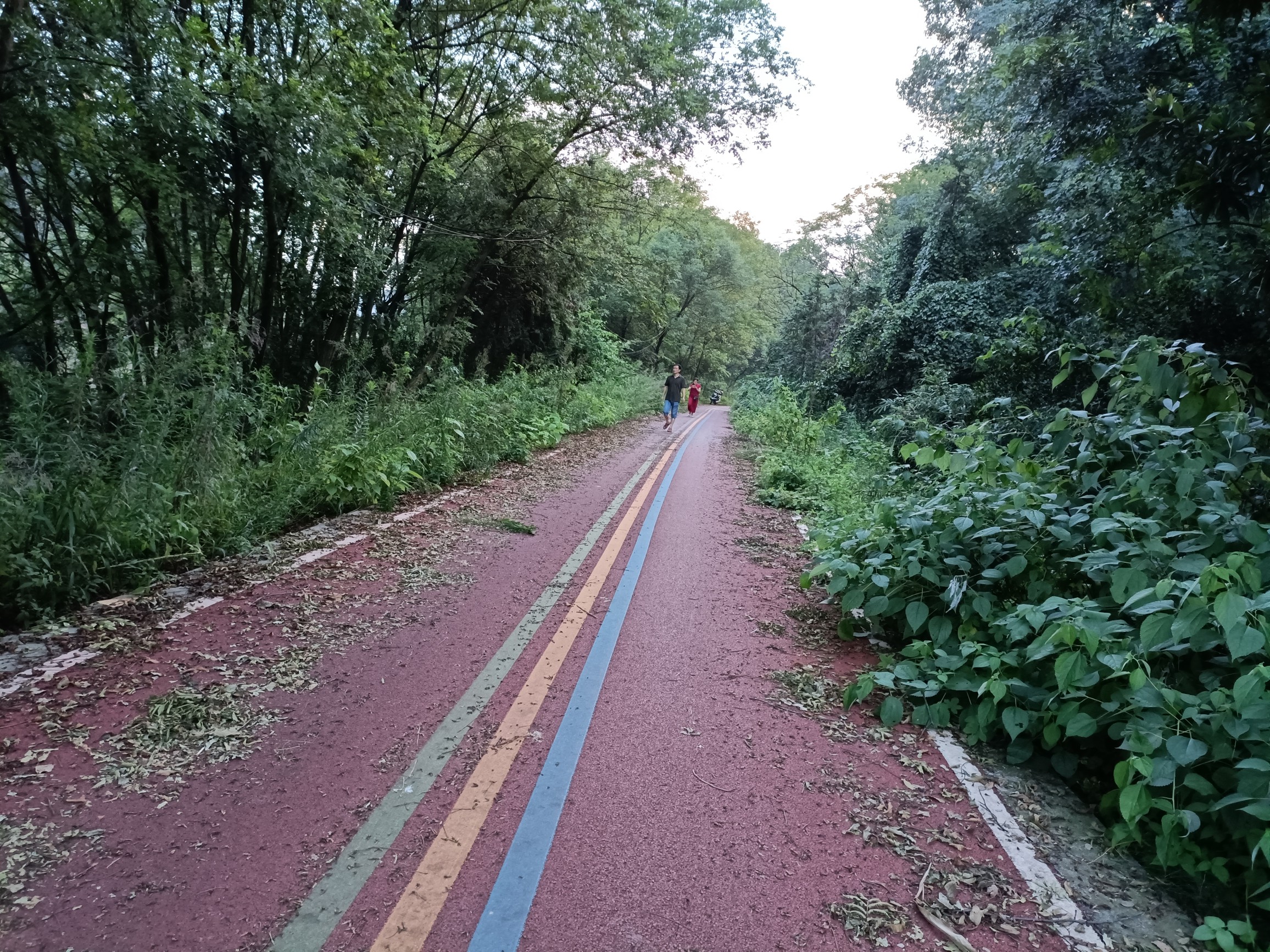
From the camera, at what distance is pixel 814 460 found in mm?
12336

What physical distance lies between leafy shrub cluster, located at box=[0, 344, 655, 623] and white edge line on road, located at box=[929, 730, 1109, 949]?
5.27m

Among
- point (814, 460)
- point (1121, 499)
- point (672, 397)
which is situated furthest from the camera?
point (672, 397)

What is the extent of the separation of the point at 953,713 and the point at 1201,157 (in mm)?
4400

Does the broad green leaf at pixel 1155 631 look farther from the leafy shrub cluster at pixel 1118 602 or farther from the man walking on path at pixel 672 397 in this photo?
the man walking on path at pixel 672 397

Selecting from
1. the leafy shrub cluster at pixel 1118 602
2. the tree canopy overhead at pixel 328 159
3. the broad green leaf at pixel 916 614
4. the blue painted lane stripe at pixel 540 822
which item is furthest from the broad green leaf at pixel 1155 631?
the tree canopy overhead at pixel 328 159

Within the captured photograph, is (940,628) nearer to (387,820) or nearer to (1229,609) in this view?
(1229,609)

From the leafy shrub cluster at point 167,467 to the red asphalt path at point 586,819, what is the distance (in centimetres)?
87

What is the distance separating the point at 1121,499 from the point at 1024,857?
2.20 meters

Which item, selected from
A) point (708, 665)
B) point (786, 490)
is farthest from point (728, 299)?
point (708, 665)

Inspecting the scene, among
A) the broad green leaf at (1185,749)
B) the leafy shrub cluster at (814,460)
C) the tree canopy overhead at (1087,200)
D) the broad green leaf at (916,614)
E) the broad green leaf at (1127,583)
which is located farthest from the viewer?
the leafy shrub cluster at (814,460)

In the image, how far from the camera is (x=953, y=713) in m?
3.60

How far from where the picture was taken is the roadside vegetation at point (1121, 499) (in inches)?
96.7

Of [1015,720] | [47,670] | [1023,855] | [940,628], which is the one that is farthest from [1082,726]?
[47,670]

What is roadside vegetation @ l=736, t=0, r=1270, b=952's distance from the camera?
2.46m
